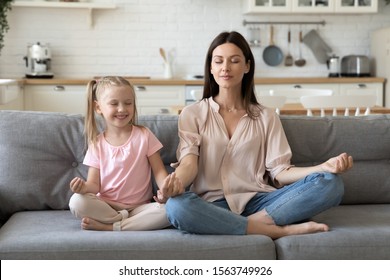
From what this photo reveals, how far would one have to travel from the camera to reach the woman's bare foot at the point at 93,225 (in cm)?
240

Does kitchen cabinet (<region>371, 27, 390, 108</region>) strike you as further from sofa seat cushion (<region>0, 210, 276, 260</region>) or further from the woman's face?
sofa seat cushion (<region>0, 210, 276, 260</region>)

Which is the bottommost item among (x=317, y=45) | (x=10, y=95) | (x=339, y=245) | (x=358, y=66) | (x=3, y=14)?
(x=339, y=245)

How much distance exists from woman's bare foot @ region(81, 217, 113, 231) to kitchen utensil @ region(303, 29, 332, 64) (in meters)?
4.43

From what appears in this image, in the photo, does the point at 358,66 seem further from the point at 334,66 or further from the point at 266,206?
the point at 266,206

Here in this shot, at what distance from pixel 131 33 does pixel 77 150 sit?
11.8 ft

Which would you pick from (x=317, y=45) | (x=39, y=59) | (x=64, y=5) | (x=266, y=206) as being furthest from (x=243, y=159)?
(x=317, y=45)

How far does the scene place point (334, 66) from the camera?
249 inches

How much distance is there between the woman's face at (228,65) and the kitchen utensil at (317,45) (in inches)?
151

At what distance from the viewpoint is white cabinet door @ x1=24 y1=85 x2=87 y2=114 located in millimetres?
5672

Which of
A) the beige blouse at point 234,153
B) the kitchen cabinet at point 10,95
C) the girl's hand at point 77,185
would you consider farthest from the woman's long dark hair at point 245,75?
the kitchen cabinet at point 10,95

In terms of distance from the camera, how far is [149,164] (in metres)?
2.68

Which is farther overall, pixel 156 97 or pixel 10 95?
pixel 156 97

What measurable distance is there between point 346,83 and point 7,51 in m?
3.10
